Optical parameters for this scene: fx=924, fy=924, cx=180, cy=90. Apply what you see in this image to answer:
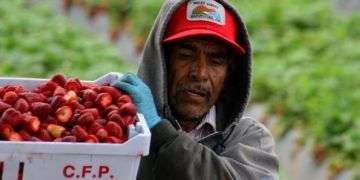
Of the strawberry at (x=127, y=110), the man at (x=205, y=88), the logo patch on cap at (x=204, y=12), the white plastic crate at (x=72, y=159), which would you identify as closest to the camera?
the white plastic crate at (x=72, y=159)

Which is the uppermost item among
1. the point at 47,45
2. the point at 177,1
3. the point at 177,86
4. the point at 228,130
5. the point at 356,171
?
the point at 177,1

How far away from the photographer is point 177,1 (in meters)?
2.81

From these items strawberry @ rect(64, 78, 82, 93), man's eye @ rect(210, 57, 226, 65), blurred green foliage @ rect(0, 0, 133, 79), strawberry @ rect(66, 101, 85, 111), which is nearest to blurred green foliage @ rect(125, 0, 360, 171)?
blurred green foliage @ rect(0, 0, 133, 79)

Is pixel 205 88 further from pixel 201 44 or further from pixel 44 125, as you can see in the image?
pixel 44 125

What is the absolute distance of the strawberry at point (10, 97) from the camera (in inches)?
91.0

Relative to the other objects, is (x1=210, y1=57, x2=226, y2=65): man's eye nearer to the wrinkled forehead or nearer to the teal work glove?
the wrinkled forehead

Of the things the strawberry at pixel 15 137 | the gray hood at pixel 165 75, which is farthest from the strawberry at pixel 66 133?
the gray hood at pixel 165 75

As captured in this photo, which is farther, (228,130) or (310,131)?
(310,131)

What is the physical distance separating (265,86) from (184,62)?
20.4 feet

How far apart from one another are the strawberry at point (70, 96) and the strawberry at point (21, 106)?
11cm

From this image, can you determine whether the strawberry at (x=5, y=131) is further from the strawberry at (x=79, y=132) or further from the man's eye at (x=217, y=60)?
the man's eye at (x=217, y=60)

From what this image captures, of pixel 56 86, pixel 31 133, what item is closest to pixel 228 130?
pixel 56 86

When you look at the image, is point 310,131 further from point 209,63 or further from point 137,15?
point 209,63

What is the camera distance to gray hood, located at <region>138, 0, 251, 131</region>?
9.02 feet
